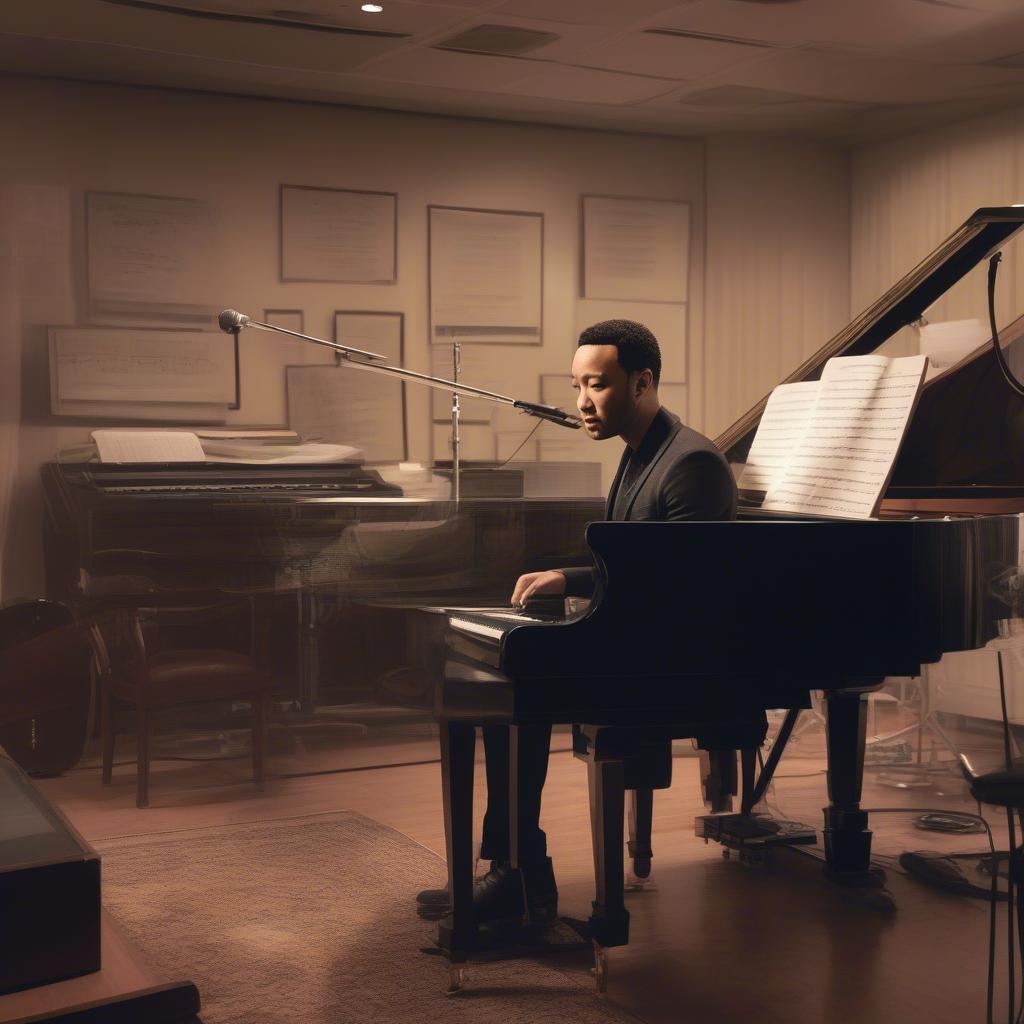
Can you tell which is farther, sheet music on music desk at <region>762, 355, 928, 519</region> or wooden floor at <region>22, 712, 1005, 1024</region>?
sheet music on music desk at <region>762, 355, 928, 519</region>

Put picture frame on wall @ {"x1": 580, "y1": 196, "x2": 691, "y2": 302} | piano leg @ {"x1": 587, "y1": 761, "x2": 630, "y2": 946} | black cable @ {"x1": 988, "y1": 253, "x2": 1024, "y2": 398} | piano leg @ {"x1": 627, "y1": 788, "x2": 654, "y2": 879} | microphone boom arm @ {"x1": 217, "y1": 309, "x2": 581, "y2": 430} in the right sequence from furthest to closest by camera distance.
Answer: picture frame on wall @ {"x1": 580, "y1": 196, "x2": 691, "y2": 302}, microphone boom arm @ {"x1": 217, "y1": 309, "x2": 581, "y2": 430}, piano leg @ {"x1": 627, "y1": 788, "x2": 654, "y2": 879}, black cable @ {"x1": 988, "y1": 253, "x2": 1024, "y2": 398}, piano leg @ {"x1": 587, "y1": 761, "x2": 630, "y2": 946}

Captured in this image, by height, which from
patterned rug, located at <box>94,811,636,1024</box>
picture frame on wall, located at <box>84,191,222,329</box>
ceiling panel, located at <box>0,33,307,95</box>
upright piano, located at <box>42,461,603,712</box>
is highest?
ceiling panel, located at <box>0,33,307,95</box>

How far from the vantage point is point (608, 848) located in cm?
251

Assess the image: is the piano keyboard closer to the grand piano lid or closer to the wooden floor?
the wooden floor

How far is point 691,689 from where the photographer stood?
2418 mm

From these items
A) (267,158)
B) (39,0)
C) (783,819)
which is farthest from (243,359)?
(783,819)

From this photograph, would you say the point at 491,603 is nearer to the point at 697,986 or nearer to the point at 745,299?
the point at 697,986

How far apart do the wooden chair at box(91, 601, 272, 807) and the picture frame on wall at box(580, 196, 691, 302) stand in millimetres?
2255

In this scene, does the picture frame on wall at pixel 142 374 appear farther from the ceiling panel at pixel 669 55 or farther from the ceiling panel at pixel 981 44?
the ceiling panel at pixel 981 44

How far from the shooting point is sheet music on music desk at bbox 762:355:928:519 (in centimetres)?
285

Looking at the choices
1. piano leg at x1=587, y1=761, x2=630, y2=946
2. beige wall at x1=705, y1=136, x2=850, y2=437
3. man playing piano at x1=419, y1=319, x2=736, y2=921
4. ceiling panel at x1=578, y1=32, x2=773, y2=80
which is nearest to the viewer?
piano leg at x1=587, y1=761, x2=630, y2=946

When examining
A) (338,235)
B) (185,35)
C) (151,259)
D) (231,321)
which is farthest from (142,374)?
(185,35)

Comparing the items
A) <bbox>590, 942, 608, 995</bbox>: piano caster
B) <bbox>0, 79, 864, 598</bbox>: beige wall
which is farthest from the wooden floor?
<bbox>0, 79, 864, 598</bbox>: beige wall

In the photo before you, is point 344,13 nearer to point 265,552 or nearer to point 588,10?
point 588,10
